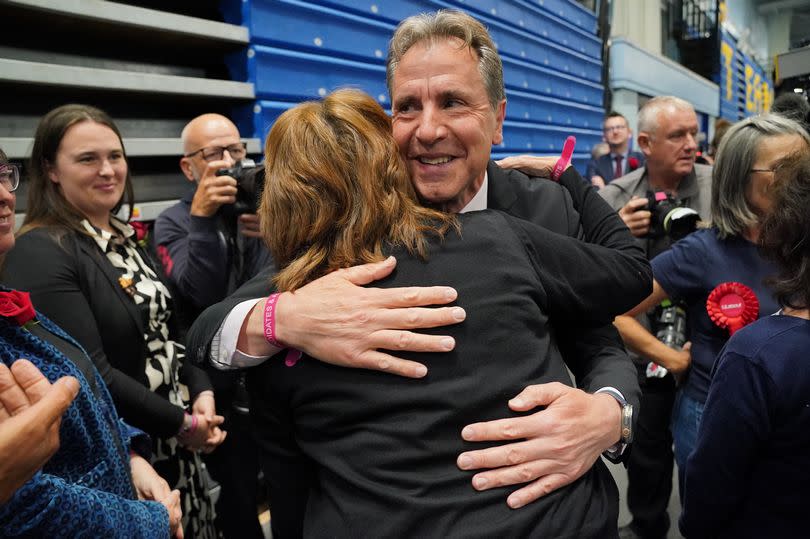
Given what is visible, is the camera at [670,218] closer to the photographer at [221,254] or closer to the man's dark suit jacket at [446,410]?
the man's dark suit jacket at [446,410]

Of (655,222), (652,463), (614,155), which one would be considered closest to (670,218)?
(655,222)

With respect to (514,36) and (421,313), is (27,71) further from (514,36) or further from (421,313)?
(514,36)

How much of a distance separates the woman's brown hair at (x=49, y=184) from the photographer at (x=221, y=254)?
0.37 meters

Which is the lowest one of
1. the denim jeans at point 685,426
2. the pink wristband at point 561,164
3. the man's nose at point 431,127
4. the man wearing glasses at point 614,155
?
the denim jeans at point 685,426

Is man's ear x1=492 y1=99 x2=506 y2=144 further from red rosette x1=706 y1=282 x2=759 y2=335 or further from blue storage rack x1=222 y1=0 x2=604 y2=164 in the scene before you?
blue storage rack x1=222 y1=0 x2=604 y2=164

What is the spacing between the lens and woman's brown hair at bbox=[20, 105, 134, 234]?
1612 mm

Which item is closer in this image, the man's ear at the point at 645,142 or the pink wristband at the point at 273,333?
the pink wristband at the point at 273,333

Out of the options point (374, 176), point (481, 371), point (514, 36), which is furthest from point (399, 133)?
point (514, 36)

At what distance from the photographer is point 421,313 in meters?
0.81

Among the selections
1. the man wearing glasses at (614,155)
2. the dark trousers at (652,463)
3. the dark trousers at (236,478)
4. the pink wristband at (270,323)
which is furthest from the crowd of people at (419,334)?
the man wearing glasses at (614,155)

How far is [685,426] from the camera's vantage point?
5.77 feet

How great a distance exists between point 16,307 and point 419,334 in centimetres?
73

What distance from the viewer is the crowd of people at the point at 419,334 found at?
2.65 ft

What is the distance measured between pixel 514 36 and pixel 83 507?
5562 millimetres
